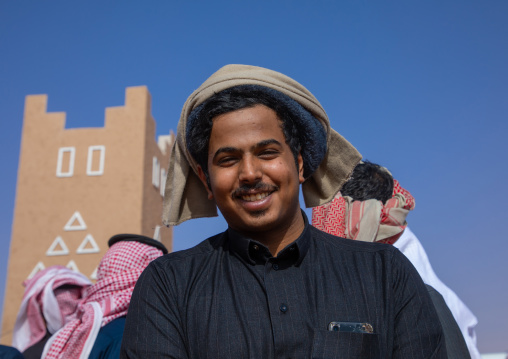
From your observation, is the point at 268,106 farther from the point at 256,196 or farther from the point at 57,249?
the point at 57,249

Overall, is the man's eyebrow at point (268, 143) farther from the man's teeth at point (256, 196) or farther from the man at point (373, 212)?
the man at point (373, 212)

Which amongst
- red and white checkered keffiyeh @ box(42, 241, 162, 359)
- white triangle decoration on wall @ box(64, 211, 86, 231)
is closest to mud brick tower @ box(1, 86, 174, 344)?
white triangle decoration on wall @ box(64, 211, 86, 231)

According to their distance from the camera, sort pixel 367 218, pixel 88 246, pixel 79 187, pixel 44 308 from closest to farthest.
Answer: pixel 367 218
pixel 44 308
pixel 88 246
pixel 79 187

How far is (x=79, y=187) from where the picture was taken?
16.3 metres

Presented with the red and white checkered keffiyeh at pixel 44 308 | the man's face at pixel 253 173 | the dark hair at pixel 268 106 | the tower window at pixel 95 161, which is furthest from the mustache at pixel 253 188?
the tower window at pixel 95 161

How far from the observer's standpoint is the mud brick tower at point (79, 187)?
15531 millimetres

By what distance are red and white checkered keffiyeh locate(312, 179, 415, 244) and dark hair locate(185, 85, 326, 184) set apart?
0.67m

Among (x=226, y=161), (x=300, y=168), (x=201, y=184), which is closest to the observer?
(x=226, y=161)

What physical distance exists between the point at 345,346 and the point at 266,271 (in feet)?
1.08

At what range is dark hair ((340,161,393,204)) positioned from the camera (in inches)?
103

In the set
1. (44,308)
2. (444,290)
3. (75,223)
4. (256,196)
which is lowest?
(44,308)

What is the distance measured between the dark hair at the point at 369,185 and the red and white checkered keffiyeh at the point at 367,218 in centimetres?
5

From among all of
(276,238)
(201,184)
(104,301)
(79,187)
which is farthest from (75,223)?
(276,238)

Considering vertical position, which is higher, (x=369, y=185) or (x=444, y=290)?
(x=369, y=185)
